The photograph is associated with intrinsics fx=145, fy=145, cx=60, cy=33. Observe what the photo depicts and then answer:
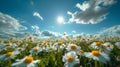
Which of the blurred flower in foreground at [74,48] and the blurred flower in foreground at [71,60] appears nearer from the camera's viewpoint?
the blurred flower in foreground at [71,60]

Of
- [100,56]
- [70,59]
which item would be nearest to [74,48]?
[70,59]

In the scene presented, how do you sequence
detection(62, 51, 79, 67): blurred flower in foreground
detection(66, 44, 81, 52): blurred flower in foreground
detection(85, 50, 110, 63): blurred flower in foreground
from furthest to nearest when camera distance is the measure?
detection(66, 44, 81, 52): blurred flower in foreground → detection(62, 51, 79, 67): blurred flower in foreground → detection(85, 50, 110, 63): blurred flower in foreground

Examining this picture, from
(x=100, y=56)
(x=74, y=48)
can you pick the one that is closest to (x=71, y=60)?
(x=100, y=56)

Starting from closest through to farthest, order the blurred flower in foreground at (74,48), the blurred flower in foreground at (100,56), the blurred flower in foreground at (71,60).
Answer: the blurred flower in foreground at (100,56)
the blurred flower in foreground at (71,60)
the blurred flower in foreground at (74,48)

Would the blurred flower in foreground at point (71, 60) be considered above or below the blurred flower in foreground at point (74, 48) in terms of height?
below

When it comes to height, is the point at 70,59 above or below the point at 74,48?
below

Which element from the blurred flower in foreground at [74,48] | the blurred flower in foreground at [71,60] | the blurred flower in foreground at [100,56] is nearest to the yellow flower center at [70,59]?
the blurred flower in foreground at [71,60]

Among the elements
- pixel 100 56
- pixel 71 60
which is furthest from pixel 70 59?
pixel 100 56

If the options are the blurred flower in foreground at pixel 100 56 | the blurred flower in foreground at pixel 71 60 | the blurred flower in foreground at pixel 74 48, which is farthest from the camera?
the blurred flower in foreground at pixel 74 48

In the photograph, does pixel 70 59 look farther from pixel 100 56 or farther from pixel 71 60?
pixel 100 56

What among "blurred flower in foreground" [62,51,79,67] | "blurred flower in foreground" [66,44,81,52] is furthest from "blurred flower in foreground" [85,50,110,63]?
"blurred flower in foreground" [66,44,81,52]

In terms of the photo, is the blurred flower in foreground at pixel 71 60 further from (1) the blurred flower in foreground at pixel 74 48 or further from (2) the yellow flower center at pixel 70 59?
(1) the blurred flower in foreground at pixel 74 48

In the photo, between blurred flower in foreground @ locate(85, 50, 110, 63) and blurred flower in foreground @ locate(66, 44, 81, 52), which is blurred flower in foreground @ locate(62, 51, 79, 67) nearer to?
blurred flower in foreground @ locate(85, 50, 110, 63)

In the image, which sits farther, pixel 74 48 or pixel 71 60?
pixel 74 48
